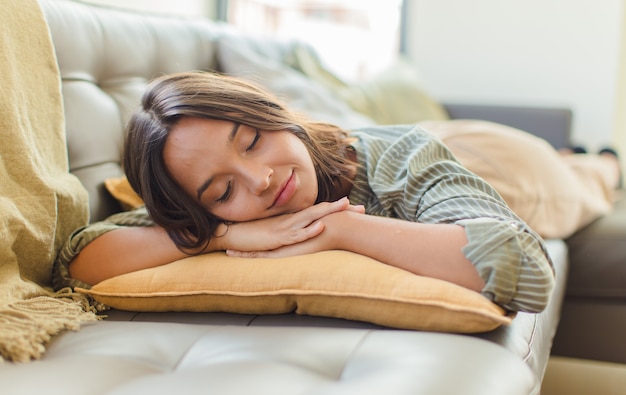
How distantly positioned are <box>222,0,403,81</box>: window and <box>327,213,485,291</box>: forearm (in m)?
2.44

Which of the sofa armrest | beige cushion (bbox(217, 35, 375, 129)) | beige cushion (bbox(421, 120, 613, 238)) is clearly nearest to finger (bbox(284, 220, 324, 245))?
beige cushion (bbox(421, 120, 613, 238))

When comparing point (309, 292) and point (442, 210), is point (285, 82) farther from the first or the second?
point (309, 292)

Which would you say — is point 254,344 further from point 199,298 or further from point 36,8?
point 36,8

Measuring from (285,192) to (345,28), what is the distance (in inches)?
98.8

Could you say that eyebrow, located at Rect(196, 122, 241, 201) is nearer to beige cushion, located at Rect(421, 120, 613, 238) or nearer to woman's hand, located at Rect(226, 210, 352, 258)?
woman's hand, located at Rect(226, 210, 352, 258)

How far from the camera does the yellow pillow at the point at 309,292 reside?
89 cm

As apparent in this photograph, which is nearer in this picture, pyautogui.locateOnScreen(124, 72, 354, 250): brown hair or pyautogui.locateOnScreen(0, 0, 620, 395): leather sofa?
pyautogui.locateOnScreen(0, 0, 620, 395): leather sofa

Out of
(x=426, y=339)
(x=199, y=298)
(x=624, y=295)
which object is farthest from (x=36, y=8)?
(x=624, y=295)

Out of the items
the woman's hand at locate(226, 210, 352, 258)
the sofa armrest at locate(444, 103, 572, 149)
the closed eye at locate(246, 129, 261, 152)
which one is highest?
the closed eye at locate(246, 129, 261, 152)

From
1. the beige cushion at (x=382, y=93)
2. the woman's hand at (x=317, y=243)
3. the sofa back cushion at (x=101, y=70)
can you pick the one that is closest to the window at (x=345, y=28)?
the beige cushion at (x=382, y=93)

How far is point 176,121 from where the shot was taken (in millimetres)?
1125

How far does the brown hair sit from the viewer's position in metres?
1.12

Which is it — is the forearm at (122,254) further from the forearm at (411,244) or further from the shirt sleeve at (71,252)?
the forearm at (411,244)

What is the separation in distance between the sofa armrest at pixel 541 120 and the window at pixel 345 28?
83cm
